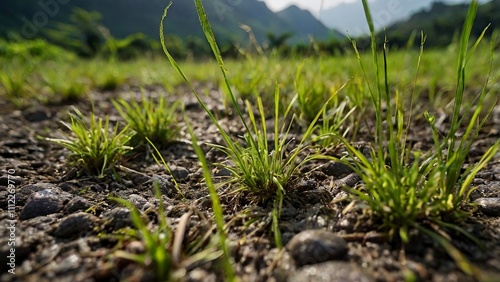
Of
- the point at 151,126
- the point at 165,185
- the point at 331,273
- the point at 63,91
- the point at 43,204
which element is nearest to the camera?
the point at 331,273

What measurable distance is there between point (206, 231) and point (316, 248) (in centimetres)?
29

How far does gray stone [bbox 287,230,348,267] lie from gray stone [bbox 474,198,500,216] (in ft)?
1.46

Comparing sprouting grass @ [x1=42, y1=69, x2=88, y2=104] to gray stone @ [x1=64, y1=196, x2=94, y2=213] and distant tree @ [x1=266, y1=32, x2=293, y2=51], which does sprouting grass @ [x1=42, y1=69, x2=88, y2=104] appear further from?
gray stone @ [x1=64, y1=196, x2=94, y2=213]

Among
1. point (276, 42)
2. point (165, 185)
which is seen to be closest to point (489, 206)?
point (165, 185)

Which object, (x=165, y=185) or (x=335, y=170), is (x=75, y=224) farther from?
(x=335, y=170)

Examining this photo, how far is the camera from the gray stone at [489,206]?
0.86m

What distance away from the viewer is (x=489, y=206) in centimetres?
87

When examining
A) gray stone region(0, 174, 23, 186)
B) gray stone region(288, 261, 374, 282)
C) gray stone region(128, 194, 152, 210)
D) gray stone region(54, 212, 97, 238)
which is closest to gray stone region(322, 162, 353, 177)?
gray stone region(288, 261, 374, 282)

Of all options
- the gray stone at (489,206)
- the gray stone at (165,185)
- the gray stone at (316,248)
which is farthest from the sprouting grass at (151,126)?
the gray stone at (489,206)

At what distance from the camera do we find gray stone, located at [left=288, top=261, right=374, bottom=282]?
2.06 feet

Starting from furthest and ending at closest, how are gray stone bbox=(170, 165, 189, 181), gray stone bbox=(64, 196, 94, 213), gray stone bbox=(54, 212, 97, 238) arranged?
1. gray stone bbox=(170, 165, 189, 181)
2. gray stone bbox=(64, 196, 94, 213)
3. gray stone bbox=(54, 212, 97, 238)

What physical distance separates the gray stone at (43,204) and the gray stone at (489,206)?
4.11 ft

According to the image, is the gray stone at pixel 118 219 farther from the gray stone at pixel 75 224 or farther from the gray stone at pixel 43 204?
the gray stone at pixel 43 204

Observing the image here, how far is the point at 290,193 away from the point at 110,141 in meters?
0.83
